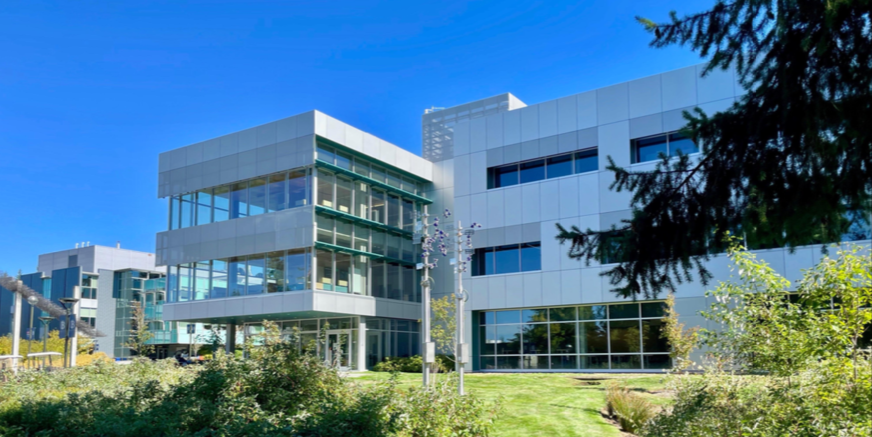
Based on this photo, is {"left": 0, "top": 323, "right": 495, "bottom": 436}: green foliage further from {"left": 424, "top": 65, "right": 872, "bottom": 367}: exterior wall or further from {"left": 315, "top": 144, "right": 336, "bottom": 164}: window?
{"left": 315, "top": 144, "right": 336, "bottom": 164}: window

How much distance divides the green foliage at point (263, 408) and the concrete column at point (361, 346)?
21505mm

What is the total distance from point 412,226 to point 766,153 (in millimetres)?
35540

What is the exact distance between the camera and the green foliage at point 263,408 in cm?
1133

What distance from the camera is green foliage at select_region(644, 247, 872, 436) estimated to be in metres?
9.23

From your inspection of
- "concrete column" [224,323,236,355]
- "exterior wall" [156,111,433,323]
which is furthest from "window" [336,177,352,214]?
"concrete column" [224,323,236,355]

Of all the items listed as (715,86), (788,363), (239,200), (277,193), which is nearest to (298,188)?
(277,193)

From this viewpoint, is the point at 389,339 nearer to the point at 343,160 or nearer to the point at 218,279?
the point at 218,279

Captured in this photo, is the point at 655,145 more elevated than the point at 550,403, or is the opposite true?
the point at 655,145

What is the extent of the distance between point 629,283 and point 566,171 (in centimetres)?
2758

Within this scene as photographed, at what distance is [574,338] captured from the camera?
3416 centimetres

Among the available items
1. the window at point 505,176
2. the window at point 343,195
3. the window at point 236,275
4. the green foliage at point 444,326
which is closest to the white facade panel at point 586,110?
the window at point 505,176

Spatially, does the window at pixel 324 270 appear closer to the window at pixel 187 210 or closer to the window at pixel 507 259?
the window at pixel 507 259

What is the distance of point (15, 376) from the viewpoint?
75.5ft

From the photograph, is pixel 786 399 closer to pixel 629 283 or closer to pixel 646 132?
pixel 629 283
